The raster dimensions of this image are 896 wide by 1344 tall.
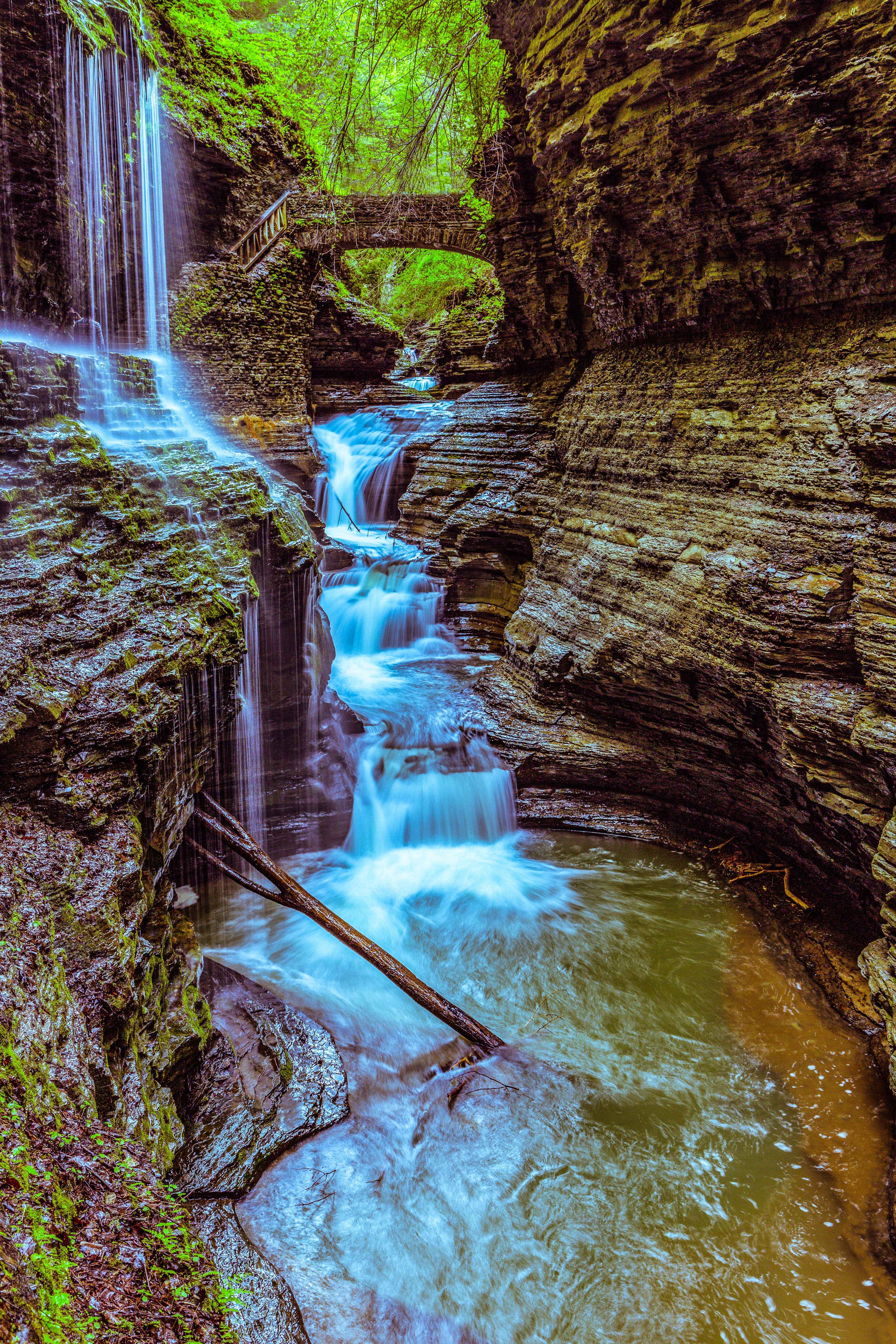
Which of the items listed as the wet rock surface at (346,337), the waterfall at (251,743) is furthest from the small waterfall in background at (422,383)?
the waterfall at (251,743)

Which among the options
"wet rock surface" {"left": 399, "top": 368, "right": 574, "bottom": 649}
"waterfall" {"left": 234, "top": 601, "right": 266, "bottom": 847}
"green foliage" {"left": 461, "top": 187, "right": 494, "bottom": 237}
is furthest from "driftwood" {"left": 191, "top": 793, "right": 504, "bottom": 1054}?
"green foliage" {"left": 461, "top": 187, "right": 494, "bottom": 237}

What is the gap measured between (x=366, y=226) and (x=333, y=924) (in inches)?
522

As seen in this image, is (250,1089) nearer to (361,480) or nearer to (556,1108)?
(556,1108)

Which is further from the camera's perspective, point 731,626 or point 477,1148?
point 731,626

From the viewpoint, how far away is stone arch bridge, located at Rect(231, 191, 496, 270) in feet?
40.9

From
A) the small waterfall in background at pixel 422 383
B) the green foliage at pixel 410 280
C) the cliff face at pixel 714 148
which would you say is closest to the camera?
the cliff face at pixel 714 148

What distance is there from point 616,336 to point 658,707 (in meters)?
4.36

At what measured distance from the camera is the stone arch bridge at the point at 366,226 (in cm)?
1248

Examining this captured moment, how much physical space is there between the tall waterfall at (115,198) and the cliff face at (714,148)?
6.48 m

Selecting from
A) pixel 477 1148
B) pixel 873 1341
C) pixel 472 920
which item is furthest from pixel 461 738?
pixel 873 1341

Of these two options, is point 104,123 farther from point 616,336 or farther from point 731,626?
point 731,626

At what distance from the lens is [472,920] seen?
226 inches

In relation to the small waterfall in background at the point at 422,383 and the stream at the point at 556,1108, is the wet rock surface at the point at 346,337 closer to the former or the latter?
the small waterfall in background at the point at 422,383

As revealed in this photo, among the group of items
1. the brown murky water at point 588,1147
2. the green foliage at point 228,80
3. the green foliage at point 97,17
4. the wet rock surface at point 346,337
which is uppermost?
the green foliage at point 228,80
